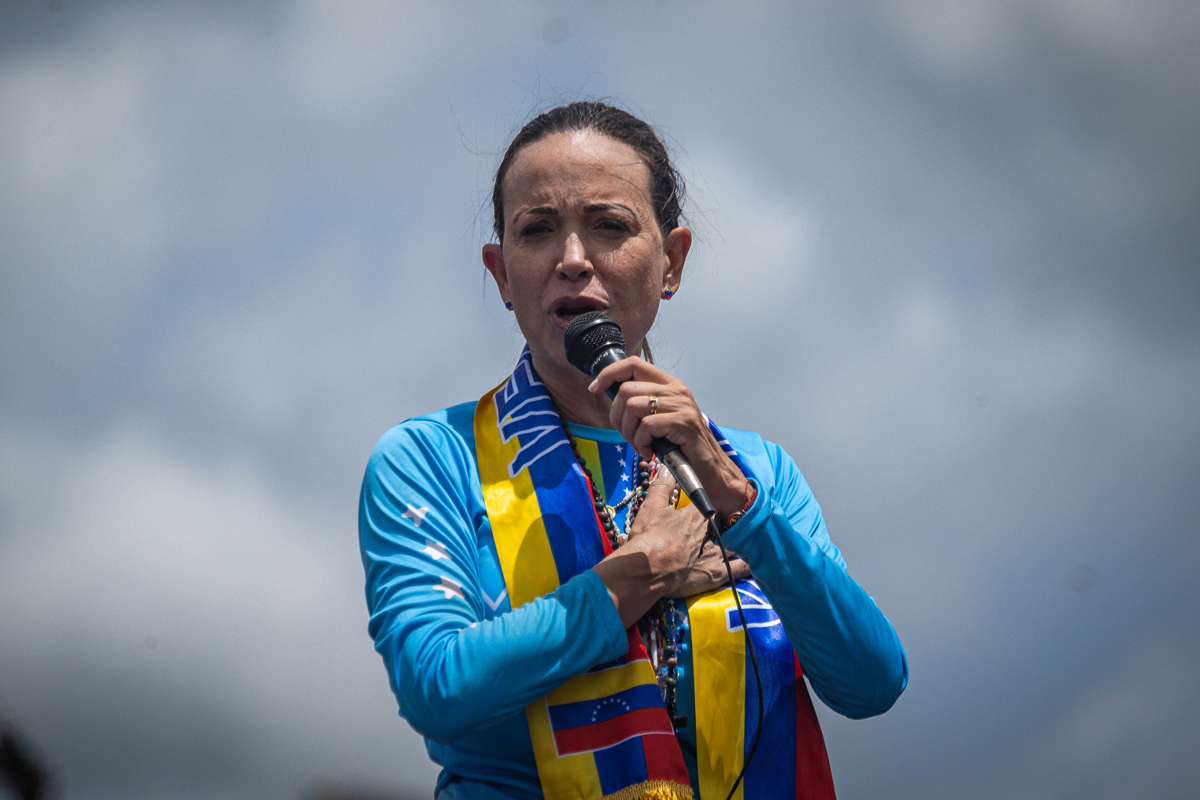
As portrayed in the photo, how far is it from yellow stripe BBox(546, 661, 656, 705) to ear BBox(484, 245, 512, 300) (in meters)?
1.29

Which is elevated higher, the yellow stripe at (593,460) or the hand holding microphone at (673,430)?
the yellow stripe at (593,460)

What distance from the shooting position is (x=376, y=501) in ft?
8.98

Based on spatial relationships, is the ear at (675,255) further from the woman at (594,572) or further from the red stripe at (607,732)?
the red stripe at (607,732)

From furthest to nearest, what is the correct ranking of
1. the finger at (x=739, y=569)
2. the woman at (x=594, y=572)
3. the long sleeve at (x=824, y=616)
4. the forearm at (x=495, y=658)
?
the finger at (x=739, y=569)
the long sleeve at (x=824, y=616)
the woman at (x=594, y=572)
the forearm at (x=495, y=658)

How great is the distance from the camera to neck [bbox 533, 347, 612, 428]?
3.22m

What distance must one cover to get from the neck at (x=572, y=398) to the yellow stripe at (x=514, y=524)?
0.26m

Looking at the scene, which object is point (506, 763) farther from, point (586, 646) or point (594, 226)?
point (594, 226)

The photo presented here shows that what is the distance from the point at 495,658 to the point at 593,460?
2.96 ft

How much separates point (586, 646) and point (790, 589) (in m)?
0.52

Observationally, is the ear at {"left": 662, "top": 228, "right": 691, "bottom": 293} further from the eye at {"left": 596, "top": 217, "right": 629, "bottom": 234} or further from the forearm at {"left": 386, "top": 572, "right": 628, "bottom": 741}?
the forearm at {"left": 386, "top": 572, "right": 628, "bottom": 741}

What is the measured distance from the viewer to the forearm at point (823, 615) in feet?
8.35

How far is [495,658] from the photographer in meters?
2.34

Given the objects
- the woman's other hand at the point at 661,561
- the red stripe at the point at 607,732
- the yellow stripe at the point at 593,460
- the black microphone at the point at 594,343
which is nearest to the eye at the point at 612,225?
the black microphone at the point at 594,343

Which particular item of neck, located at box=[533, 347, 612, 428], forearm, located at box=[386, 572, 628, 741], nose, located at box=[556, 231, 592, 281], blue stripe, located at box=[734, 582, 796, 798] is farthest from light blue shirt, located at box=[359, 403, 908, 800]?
nose, located at box=[556, 231, 592, 281]
